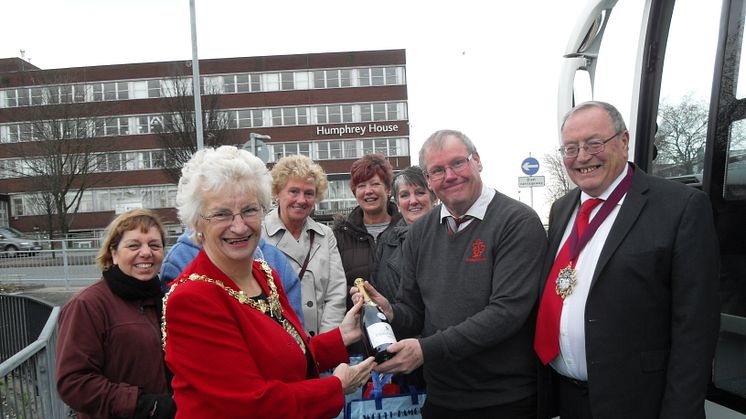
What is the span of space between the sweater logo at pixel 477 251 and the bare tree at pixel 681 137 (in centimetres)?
123

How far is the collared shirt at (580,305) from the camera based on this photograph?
7.62ft

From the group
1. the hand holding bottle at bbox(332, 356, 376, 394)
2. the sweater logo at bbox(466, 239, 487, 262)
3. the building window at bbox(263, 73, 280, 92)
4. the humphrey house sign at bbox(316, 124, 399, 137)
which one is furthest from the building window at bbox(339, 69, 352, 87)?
the hand holding bottle at bbox(332, 356, 376, 394)

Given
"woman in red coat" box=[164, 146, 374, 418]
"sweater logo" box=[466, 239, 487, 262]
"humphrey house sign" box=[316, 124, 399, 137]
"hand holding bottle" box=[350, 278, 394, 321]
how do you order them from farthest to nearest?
"humphrey house sign" box=[316, 124, 399, 137]
"hand holding bottle" box=[350, 278, 394, 321]
"sweater logo" box=[466, 239, 487, 262]
"woman in red coat" box=[164, 146, 374, 418]

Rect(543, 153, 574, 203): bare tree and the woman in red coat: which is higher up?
Rect(543, 153, 574, 203): bare tree

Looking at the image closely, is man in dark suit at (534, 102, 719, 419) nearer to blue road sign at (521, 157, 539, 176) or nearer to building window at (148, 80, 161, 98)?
blue road sign at (521, 157, 539, 176)

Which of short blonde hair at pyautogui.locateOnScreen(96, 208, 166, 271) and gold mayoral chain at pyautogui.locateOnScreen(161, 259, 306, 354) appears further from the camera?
short blonde hair at pyautogui.locateOnScreen(96, 208, 166, 271)

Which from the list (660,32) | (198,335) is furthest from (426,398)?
(660,32)

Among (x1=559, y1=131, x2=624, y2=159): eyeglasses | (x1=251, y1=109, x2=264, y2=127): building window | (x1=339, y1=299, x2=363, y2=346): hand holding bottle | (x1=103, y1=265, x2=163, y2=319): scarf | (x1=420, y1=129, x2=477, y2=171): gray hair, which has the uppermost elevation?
(x1=251, y1=109, x2=264, y2=127): building window

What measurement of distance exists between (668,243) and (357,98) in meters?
48.2

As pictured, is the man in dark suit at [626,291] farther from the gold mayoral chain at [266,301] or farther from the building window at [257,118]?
the building window at [257,118]

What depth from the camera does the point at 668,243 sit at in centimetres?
214

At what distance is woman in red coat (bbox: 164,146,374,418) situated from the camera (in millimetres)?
1902

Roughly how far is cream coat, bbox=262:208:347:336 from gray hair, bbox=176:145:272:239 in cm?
161

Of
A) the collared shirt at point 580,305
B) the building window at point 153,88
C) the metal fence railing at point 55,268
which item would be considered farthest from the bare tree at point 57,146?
the collared shirt at point 580,305
